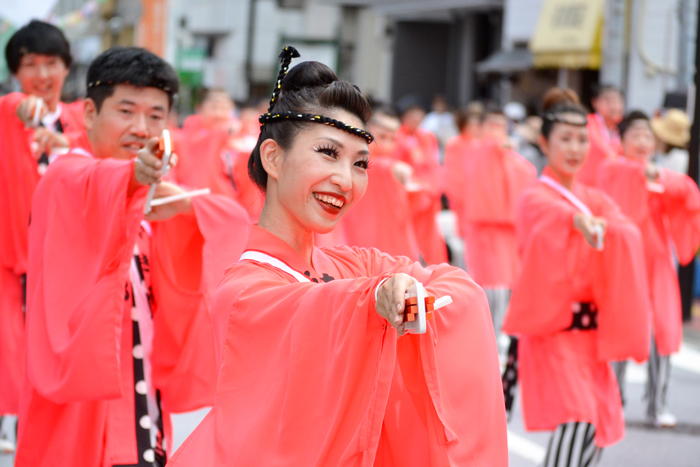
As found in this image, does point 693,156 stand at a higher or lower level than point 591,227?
higher

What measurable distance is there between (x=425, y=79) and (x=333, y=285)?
22.3m

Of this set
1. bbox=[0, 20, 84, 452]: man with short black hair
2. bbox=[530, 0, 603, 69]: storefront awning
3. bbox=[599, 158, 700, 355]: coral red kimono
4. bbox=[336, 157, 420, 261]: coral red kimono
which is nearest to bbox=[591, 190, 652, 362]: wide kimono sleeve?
bbox=[599, 158, 700, 355]: coral red kimono

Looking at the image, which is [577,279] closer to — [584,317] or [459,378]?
[584,317]

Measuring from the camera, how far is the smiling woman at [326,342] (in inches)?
72.3

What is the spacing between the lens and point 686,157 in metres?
8.47

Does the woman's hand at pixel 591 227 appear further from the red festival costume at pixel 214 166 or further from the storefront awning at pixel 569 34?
the storefront awning at pixel 569 34

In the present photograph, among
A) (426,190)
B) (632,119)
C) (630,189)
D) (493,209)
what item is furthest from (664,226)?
(426,190)

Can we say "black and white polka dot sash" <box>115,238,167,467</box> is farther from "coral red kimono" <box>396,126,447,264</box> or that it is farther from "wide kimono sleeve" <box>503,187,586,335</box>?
"coral red kimono" <box>396,126,447,264</box>

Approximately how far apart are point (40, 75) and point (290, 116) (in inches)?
101

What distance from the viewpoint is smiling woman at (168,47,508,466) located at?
1837 mm

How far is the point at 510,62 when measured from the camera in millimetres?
17953

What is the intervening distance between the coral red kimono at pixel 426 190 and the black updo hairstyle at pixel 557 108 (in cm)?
312

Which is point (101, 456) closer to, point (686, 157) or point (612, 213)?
point (612, 213)

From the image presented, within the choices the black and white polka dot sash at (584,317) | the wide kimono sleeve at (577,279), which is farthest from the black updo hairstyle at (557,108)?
the black and white polka dot sash at (584,317)
